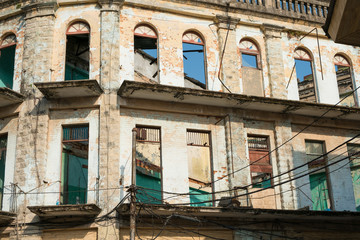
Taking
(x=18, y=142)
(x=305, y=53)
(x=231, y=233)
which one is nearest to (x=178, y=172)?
(x=231, y=233)

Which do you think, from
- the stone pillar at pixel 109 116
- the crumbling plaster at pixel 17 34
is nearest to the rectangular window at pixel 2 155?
the crumbling plaster at pixel 17 34

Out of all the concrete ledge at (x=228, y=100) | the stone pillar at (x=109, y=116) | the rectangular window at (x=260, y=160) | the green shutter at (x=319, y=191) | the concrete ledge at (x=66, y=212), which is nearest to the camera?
the concrete ledge at (x=66, y=212)

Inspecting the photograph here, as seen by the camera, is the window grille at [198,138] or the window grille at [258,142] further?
the window grille at [258,142]

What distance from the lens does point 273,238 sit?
1527 centimetres

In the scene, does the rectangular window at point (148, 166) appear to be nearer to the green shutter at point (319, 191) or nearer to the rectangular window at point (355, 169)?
the green shutter at point (319, 191)

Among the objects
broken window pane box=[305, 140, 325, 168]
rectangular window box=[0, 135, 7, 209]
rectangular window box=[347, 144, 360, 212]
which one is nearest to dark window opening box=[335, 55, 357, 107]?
rectangular window box=[347, 144, 360, 212]

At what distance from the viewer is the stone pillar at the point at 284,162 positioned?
16.1m

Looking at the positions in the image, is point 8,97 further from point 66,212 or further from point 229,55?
point 229,55

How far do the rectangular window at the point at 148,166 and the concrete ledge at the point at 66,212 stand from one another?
139 centimetres

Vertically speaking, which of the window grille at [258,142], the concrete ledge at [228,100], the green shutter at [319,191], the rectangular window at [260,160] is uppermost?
the concrete ledge at [228,100]

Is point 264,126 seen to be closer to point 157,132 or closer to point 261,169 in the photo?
point 261,169

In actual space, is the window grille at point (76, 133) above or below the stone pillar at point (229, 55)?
below

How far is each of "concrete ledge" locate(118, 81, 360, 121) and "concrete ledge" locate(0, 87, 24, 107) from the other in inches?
124

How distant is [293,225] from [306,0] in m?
9.07
